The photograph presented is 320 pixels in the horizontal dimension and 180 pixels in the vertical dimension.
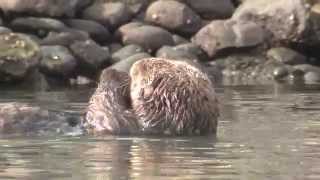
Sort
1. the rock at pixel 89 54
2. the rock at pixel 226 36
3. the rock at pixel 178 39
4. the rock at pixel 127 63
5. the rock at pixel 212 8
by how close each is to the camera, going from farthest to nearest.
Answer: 1. the rock at pixel 212 8
2. the rock at pixel 178 39
3. the rock at pixel 226 36
4. the rock at pixel 89 54
5. the rock at pixel 127 63

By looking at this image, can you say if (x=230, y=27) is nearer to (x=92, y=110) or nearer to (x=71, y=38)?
(x=71, y=38)

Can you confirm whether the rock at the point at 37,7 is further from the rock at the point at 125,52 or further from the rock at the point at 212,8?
the rock at the point at 212,8

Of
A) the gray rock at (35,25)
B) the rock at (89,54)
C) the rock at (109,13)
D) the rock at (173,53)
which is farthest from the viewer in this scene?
the rock at (109,13)

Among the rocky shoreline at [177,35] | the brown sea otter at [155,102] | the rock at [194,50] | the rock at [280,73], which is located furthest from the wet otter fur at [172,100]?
the rock at [194,50]

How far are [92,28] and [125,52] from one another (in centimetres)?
177

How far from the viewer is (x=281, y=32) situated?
79.9 feet

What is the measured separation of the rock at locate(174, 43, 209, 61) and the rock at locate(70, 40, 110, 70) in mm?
2282

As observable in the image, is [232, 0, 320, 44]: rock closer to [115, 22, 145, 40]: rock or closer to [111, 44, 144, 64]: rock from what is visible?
[115, 22, 145, 40]: rock

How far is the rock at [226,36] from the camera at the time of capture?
77.2ft

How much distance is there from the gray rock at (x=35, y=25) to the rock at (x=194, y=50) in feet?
9.77

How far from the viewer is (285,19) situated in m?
24.2

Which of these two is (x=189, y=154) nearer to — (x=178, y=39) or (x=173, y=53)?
(x=173, y=53)

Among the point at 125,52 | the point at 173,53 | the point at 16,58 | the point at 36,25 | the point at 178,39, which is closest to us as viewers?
the point at 16,58

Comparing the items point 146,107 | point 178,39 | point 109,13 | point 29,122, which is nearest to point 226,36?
point 178,39
